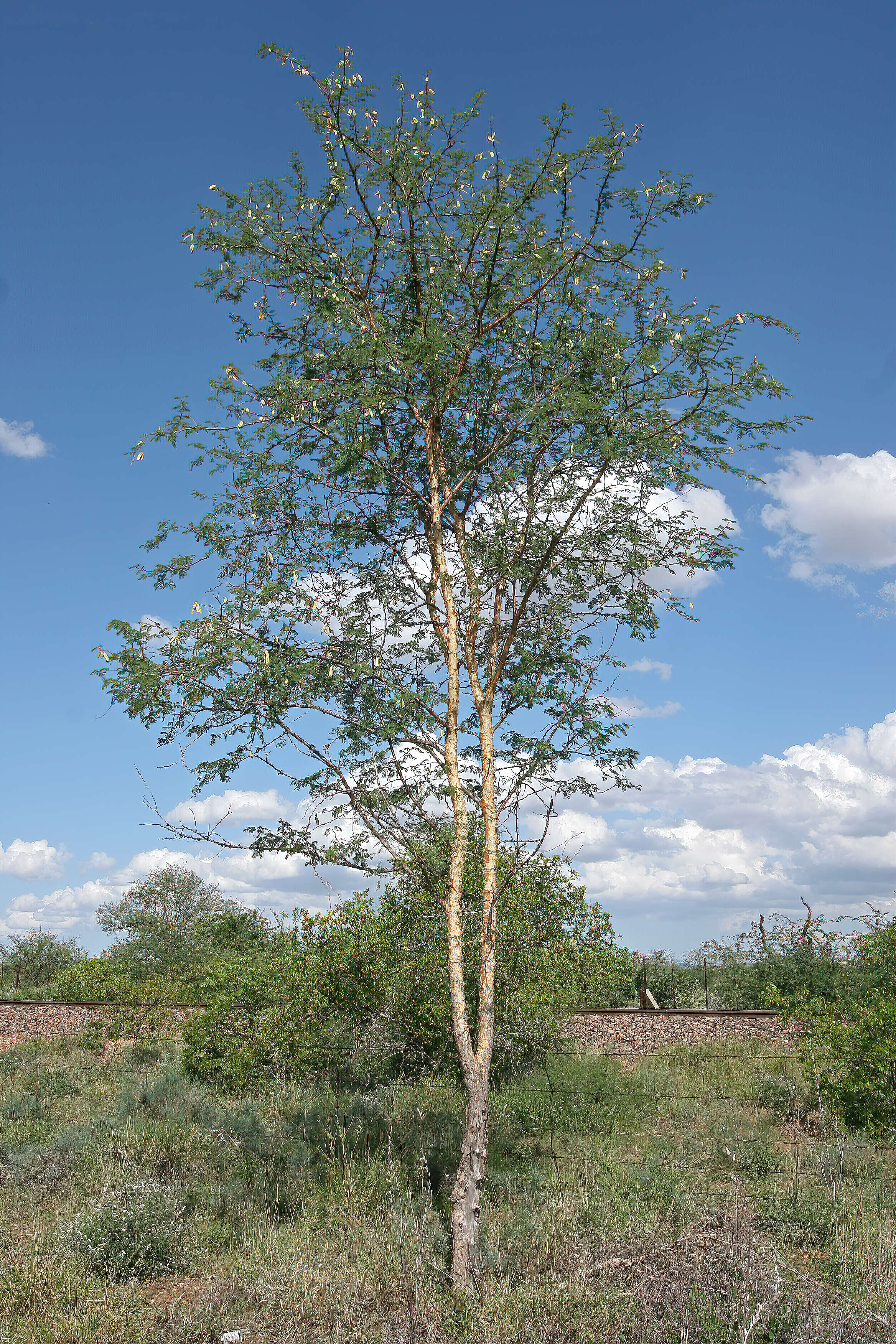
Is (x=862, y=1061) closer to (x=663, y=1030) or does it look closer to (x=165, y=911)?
(x=663, y=1030)

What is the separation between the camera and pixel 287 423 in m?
7.83

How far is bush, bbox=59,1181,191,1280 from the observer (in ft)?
22.9

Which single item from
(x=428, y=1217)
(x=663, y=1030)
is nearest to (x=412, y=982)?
(x=428, y=1217)

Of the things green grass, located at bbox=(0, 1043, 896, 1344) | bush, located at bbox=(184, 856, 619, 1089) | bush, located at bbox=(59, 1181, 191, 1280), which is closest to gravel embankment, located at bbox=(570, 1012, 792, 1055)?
green grass, located at bbox=(0, 1043, 896, 1344)

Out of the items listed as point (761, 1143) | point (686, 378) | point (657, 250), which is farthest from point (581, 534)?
point (761, 1143)

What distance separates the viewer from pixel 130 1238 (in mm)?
7188

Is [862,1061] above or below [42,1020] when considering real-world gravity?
above

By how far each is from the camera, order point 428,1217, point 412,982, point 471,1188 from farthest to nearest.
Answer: point 412,982
point 428,1217
point 471,1188

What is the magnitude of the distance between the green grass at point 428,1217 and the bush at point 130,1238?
0.07 ft

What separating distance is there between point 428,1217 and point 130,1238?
2.42 meters

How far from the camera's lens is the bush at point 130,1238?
6984 mm

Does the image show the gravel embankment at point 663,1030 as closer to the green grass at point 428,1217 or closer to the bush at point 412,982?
the green grass at point 428,1217

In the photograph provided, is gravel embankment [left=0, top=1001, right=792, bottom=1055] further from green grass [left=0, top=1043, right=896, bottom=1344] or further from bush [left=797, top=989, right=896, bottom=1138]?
bush [left=797, top=989, right=896, bottom=1138]

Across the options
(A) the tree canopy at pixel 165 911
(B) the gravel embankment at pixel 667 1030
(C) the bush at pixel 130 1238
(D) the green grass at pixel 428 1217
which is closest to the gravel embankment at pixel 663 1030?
(B) the gravel embankment at pixel 667 1030
